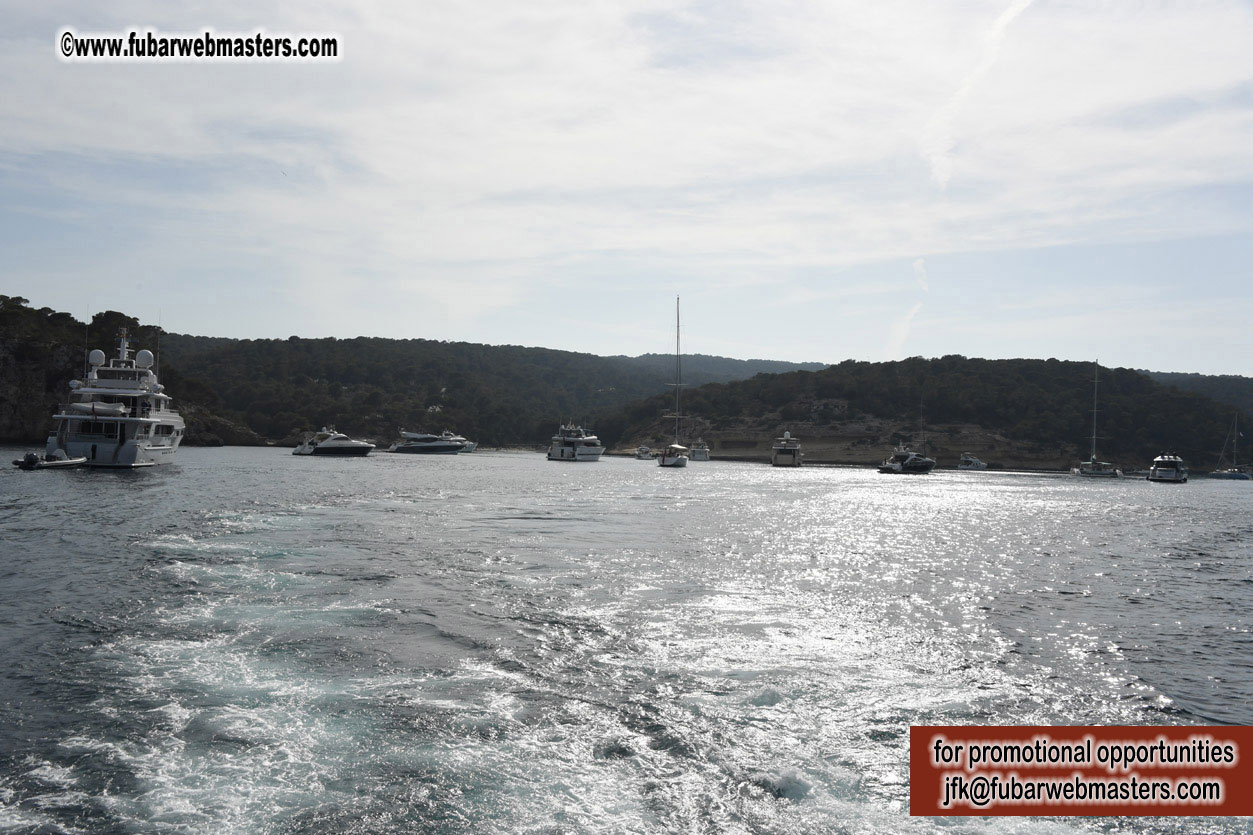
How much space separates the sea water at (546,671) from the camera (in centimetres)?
906

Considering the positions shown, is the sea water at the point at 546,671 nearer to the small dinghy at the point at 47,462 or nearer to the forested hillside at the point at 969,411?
the small dinghy at the point at 47,462

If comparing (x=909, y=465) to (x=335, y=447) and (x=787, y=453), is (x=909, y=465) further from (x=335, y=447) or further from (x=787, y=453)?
(x=335, y=447)

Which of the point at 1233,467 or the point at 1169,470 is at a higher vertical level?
the point at 1233,467

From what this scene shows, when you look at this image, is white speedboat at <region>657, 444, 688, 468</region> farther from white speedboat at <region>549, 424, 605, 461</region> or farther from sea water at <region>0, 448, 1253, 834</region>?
sea water at <region>0, 448, 1253, 834</region>

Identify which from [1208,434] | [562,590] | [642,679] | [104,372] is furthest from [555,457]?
[1208,434]

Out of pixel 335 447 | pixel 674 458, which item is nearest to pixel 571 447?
pixel 674 458

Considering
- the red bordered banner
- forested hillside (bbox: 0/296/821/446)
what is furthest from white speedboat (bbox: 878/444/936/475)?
the red bordered banner

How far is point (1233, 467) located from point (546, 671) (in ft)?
573

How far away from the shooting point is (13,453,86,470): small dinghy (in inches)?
2448

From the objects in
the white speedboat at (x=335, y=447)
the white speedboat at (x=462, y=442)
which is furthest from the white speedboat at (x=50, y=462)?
the white speedboat at (x=462, y=442)

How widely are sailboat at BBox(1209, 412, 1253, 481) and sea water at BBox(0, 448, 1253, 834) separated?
13234 centimetres

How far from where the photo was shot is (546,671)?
45.7ft

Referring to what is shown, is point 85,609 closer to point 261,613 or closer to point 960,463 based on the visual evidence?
point 261,613

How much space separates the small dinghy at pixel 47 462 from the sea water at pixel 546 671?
36191 millimetres
